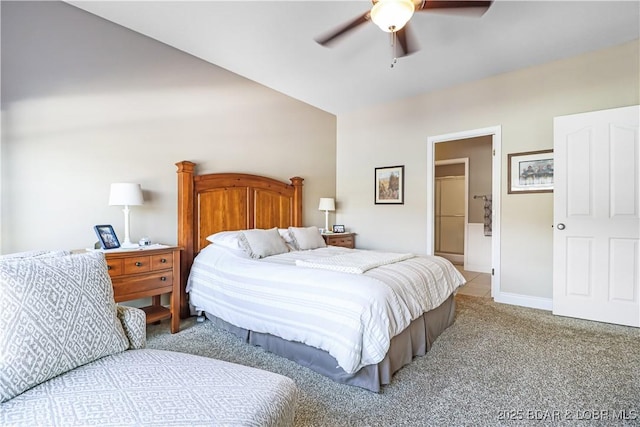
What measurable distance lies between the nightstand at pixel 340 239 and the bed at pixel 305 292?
770mm

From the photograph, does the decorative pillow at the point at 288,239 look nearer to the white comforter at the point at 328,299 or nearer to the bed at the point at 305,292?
the bed at the point at 305,292

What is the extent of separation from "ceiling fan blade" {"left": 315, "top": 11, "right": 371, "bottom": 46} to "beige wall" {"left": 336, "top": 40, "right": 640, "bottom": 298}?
2500mm

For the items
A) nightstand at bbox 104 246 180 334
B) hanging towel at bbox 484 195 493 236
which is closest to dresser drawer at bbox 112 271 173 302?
nightstand at bbox 104 246 180 334

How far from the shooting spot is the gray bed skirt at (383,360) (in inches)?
76.3

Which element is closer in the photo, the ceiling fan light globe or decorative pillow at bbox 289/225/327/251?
the ceiling fan light globe

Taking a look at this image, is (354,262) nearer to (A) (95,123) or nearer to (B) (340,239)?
(B) (340,239)

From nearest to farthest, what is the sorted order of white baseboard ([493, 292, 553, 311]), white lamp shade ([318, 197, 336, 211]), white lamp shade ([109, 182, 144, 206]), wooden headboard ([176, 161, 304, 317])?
1. white lamp shade ([109, 182, 144, 206])
2. wooden headboard ([176, 161, 304, 317])
3. white baseboard ([493, 292, 553, 311])
4. white lamp shade ([318, 197, 336, 211])

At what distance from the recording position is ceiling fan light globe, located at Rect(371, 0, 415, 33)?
1.89 meters

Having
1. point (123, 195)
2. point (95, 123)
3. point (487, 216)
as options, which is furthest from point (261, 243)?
point (487, 216)

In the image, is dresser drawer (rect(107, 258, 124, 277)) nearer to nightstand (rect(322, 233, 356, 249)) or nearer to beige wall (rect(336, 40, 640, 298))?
nightstand (rect(322, 233, 356, 249))

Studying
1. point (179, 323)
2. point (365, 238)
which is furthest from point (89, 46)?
point (365, 238)

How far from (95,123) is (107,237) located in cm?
104

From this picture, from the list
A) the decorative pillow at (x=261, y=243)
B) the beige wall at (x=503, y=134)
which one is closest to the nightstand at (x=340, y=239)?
the beige wall at (x=503, y=134)

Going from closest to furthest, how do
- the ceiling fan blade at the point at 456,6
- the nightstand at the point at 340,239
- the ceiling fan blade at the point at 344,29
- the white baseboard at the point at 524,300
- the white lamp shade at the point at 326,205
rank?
the ceiling fan blade at the point at 456,6 → the ceiling fan blade at the point at 344,29 → the white baseboard at the point at 524,300 → the nightstand at the point at 340,239 → the white lamp shade at the point at 326,205
